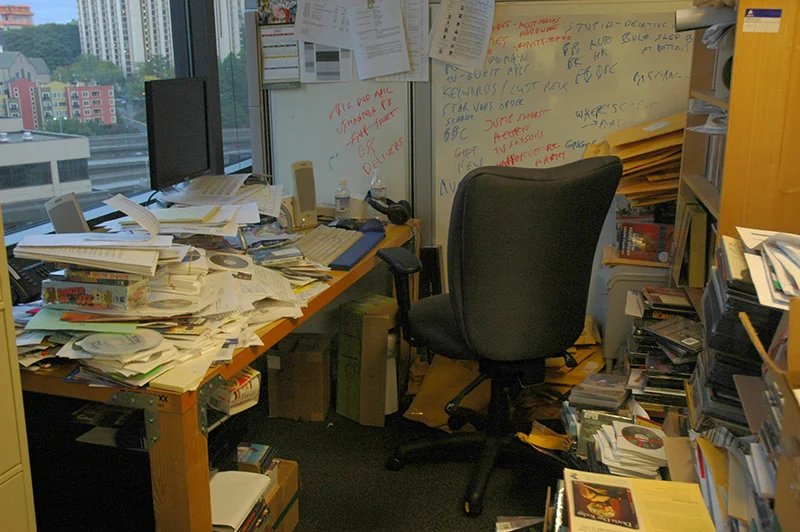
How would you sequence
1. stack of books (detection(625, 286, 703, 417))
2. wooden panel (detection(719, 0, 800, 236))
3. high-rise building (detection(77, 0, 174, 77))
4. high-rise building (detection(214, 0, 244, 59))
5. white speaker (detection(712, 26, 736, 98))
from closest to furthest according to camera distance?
1. wooden panel (detection(719, 0, 800, 236))
2. white speaker (detection(712, 26, 736, 98))
3. stack of books (detection(625, 286, 703, 417))
4. high-rise building (detection(77, 0, 174, 77))
5. high-rise building (detection(214, 0, 244, 59))

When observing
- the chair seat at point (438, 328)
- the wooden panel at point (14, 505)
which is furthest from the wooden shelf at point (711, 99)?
the wooden panel at point (14, 505)

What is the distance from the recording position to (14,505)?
57.2 inches

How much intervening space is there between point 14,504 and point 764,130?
1823 millimetres

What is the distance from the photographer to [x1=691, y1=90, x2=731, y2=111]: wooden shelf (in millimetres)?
1993

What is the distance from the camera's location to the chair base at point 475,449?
2.39 m

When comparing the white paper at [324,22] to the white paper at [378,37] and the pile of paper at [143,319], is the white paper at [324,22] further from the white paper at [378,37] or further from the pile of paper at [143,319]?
the pile of paper at [143,319]

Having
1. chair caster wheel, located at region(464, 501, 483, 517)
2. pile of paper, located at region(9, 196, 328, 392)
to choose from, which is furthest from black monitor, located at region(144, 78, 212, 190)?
chair caster wheel, located at region(464, 501, 483, 517)

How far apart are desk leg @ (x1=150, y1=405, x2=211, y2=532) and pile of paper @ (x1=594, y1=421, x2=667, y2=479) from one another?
0.91 metres

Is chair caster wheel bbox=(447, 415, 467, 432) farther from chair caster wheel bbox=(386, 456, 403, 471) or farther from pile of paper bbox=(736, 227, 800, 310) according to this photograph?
pile of paper bbox=(736, 227, 800, 310)

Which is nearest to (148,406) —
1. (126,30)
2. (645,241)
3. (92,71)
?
(92,71)

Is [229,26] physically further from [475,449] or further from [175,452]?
[175,452]

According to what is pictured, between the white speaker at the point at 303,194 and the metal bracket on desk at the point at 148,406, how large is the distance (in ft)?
4.57

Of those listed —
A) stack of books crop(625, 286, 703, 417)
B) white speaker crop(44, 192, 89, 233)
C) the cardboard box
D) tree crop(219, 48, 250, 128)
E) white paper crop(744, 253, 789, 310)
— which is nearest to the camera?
white paper crop(744, 253, 789, 310)

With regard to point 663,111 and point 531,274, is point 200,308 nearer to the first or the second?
point 531,274
